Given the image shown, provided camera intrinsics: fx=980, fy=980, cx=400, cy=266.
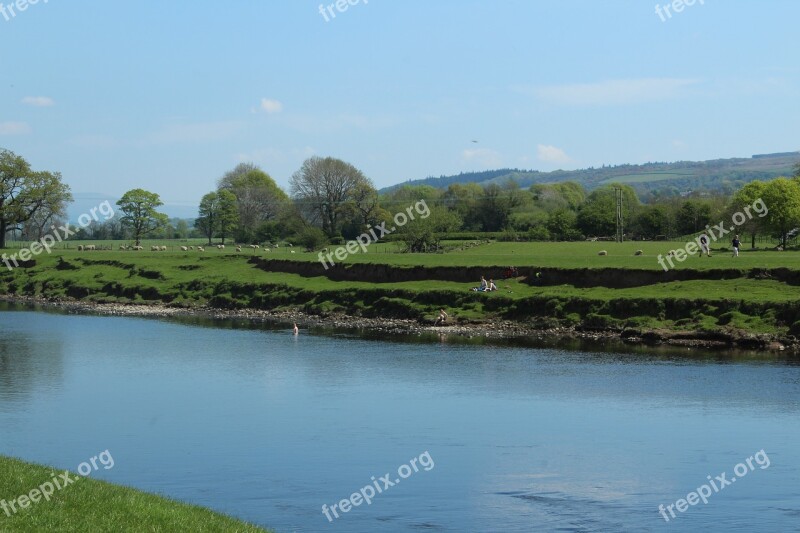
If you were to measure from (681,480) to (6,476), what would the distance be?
718 inches

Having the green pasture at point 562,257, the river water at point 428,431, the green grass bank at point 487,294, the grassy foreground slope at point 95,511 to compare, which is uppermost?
the green pasture at point 562,257

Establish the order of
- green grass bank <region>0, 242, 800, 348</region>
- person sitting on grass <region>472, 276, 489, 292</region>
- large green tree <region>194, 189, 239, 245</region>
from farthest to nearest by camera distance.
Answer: large green tree <region>194, 189, 239, 245</region>, person sitting on grass <region>472, 276, 489, 292</region>, green grass bank <region>0, 242, 800, 348</region>

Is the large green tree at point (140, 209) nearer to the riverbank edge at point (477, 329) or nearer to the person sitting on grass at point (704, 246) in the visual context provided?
the riverbank edge at point (477, 329)

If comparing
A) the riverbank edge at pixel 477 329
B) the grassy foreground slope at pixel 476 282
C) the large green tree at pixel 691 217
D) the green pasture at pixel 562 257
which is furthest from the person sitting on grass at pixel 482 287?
the large green tree at pixel 691 217

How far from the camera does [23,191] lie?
5325 inches

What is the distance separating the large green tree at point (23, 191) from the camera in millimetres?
134625

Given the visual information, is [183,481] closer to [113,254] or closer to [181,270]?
[181,270]

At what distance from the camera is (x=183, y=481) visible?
27984 millimetres

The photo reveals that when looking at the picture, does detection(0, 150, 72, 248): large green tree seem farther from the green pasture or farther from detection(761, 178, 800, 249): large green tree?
detection(761, 178, 800, 249): large green tree

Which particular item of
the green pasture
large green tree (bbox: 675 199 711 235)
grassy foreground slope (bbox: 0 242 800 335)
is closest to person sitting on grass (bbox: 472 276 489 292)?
grassy foreground slope (bbox: 0 242 800 335)

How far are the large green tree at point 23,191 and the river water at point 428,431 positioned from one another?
84215 mm

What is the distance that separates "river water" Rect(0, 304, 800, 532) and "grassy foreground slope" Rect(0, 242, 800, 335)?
9771 mm

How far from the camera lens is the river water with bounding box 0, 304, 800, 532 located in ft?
84.8

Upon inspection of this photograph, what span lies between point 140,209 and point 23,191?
22791 millimetres
